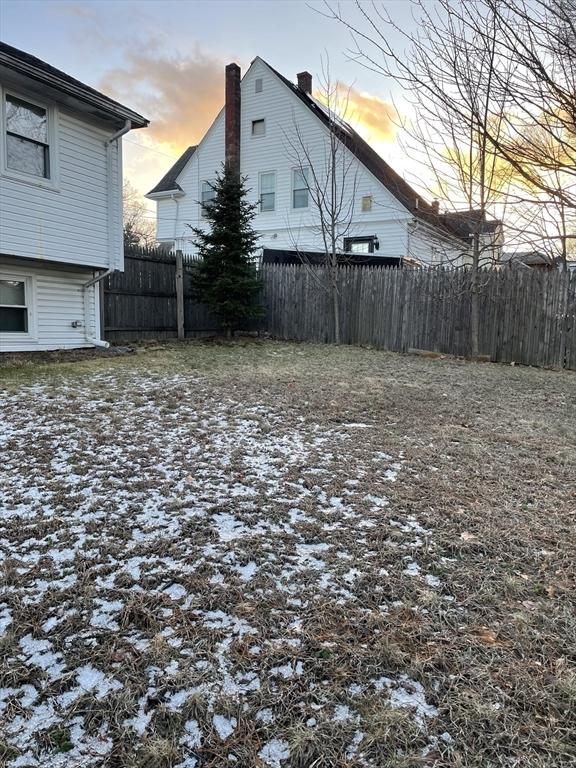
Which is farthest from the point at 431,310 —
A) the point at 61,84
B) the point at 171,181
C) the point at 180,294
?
the point at 171,181

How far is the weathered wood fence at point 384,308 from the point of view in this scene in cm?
896

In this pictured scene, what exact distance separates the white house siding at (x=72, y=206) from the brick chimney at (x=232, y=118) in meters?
8.40

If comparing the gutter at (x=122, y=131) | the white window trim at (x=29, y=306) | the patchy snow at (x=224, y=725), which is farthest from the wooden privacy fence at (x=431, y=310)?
the patchy snow at (x=224, y=725)

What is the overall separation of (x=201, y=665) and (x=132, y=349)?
7.66 m

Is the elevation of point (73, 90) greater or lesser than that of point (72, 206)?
greater

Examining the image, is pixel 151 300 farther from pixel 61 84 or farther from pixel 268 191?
pixel 268 191

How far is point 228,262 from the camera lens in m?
10.5

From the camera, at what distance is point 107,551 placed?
214 cm

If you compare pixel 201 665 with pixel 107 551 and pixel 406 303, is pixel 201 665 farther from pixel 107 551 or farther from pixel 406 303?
pixel 406 303

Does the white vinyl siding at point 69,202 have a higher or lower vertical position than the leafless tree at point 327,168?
lower

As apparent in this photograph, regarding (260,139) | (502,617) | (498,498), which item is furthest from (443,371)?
(260,139)

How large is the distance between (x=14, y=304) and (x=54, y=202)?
171cm

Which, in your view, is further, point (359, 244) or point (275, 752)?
point (359, 244)

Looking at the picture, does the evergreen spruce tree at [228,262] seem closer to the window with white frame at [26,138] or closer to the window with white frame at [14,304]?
the window with white frame at [26,138]
